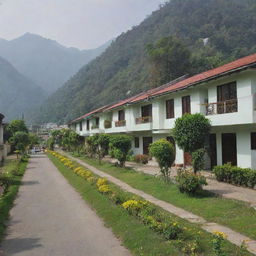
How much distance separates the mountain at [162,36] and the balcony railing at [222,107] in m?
38.4

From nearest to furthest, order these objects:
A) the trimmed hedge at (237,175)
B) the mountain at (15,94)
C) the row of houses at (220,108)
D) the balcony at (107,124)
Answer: the trimmed hedge at (237,175) → the row of houses at (220,108) → the balcony at (107,124) → the mountain at (15,94)

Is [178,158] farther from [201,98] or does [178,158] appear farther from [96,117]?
[96,117]

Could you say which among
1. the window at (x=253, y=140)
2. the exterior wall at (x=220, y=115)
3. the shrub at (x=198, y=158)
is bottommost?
the shrub at (x=198, y=158)

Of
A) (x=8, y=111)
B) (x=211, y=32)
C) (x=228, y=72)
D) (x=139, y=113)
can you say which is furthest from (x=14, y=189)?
(x=8, y=111)

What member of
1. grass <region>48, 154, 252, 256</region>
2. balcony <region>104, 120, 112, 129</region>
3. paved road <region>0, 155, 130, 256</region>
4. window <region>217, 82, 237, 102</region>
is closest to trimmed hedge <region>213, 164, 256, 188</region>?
window <region>217, 82, 237, 102</region>

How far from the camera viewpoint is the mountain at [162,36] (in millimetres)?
70062

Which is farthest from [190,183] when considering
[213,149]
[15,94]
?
[15,94]

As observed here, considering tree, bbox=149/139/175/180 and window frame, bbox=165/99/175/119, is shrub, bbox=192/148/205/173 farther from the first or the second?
window frame, bbox=165/99/175/119

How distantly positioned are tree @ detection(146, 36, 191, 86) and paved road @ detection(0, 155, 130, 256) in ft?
153

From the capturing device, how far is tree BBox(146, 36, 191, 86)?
57.6 metres

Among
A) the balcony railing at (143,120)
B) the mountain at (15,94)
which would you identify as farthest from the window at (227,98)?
the mountain at (15,94)

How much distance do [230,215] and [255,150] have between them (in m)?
8.09

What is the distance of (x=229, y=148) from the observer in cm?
1898

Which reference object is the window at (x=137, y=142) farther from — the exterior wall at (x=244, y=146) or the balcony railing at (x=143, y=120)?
the exterior wall at (x=244, y=146)
